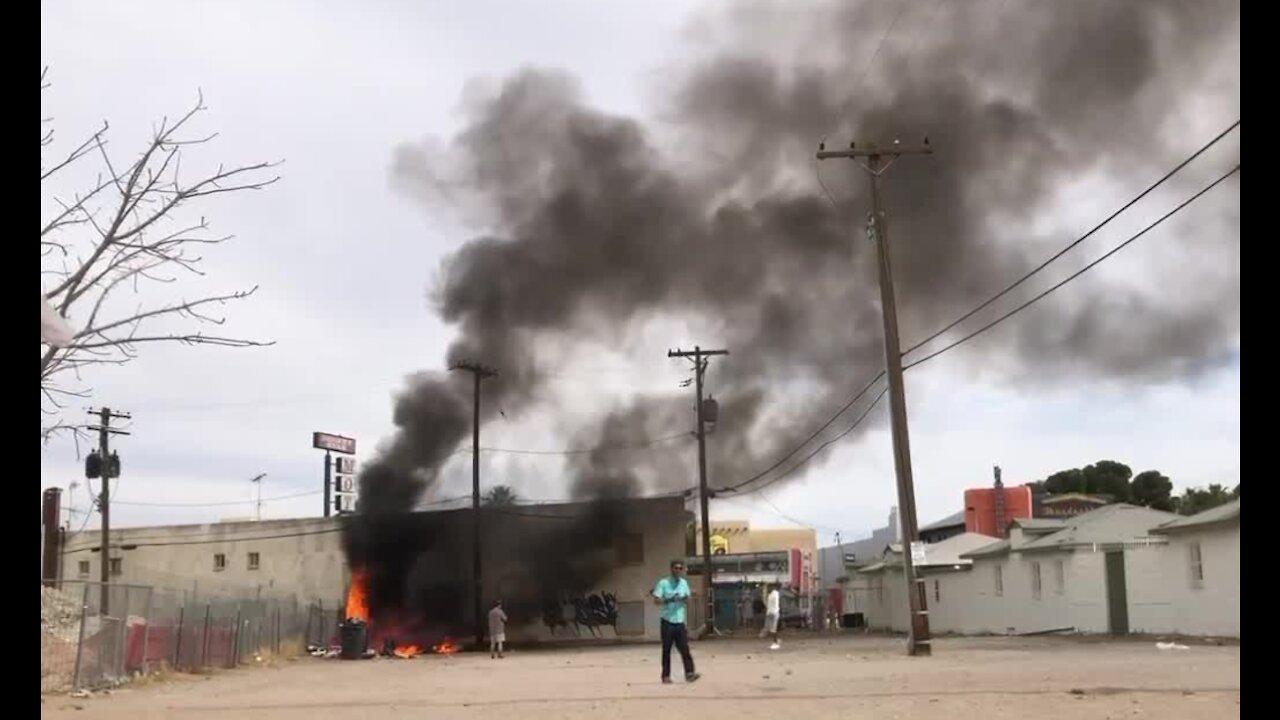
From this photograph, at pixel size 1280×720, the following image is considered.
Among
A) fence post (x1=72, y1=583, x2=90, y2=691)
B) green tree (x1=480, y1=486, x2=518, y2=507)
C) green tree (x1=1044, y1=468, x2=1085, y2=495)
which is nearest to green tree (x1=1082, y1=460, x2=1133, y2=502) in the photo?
green tree (x1=1044, y1=468, x2=1085, y2=495)

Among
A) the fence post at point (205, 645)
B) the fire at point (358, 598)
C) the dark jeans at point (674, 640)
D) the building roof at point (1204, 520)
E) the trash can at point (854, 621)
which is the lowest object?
the trash can at point (854, 621)

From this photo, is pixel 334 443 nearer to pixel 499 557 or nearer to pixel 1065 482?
pixel 499 557

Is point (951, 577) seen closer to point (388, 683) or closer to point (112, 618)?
point (388, 683)

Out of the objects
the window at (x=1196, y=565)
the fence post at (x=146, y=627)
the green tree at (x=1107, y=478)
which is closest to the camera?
the fence post at (x=146, y=627)

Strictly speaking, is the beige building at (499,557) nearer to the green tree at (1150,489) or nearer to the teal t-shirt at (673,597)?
the teal t-shirt at (673,597)

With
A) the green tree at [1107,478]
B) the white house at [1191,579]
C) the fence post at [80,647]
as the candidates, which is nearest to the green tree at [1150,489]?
the green tree at [1107,478]

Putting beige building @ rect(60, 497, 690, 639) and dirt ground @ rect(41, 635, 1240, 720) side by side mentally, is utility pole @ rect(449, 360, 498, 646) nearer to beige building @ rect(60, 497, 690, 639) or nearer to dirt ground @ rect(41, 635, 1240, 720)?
beige building @ rect(60, 497, 690, 639)

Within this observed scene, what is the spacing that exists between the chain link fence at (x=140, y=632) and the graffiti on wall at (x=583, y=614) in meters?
12.4

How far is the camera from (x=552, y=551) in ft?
133

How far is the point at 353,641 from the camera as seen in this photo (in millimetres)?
31328

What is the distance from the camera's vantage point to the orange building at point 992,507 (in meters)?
57.6

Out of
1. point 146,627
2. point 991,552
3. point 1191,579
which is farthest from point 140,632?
point 991,552

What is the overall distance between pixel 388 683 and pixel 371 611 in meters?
21.6
